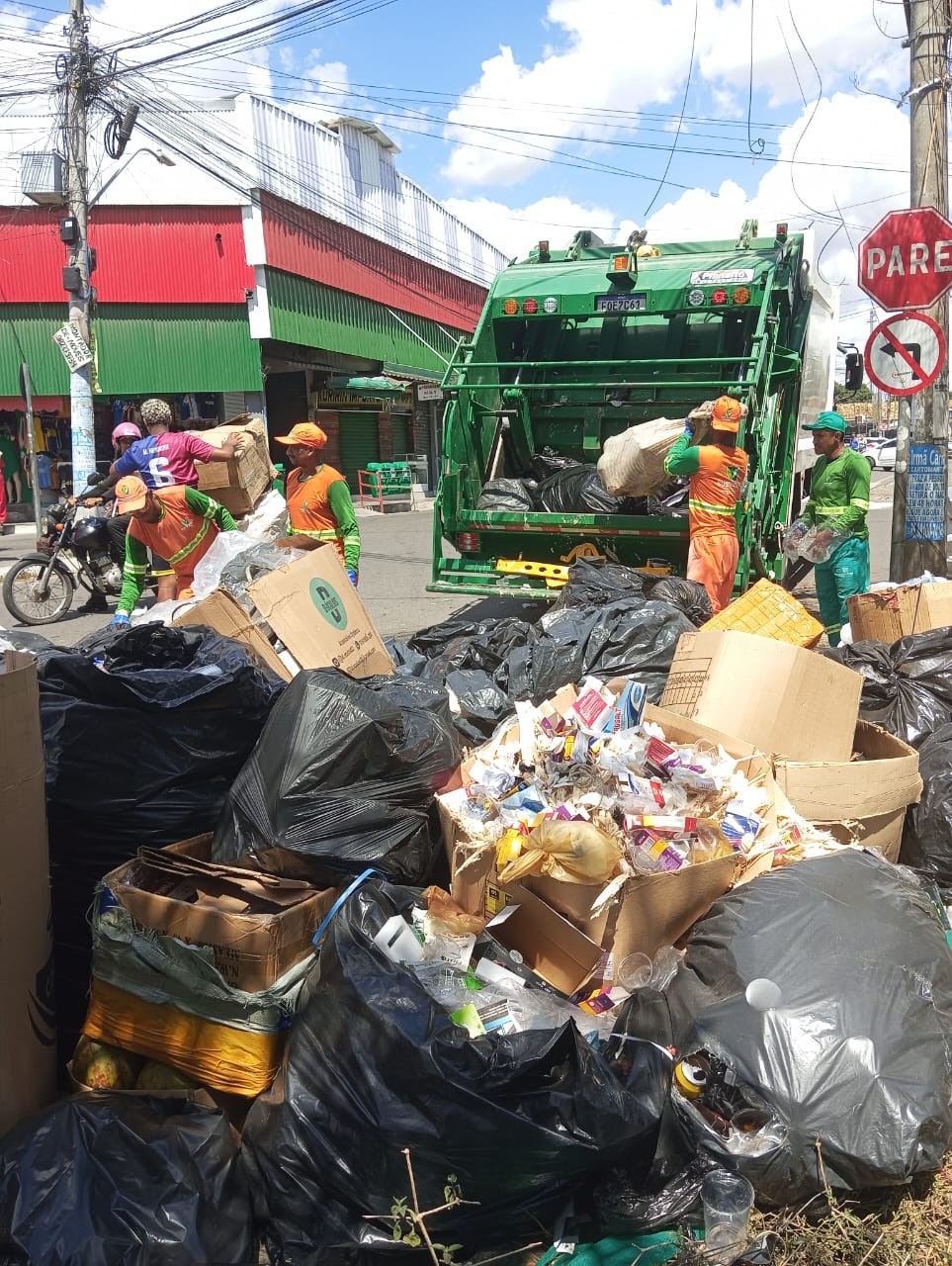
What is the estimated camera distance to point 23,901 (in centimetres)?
205

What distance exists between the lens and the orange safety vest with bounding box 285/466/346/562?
5031 mm

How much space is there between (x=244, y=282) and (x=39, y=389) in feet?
12.6

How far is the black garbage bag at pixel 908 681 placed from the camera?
11.8 feet

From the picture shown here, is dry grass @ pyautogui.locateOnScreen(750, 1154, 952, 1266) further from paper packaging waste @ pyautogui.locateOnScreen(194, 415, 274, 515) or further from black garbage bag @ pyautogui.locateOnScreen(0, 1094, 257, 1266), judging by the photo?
paper packaging waste @ pyautogui.locateOnScreen(194, 415, 274, 515)

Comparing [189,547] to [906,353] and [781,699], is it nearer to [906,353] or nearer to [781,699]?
[781,699]

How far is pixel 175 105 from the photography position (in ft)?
47.0

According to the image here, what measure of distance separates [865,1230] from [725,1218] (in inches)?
11.9

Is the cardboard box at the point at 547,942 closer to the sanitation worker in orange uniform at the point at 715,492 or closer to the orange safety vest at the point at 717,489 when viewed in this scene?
the sanitation worker in orange uniform at the point at 715,492

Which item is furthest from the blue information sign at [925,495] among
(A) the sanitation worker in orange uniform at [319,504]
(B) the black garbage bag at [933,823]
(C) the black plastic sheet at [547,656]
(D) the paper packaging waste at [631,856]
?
(D) the paper packaging waste at [631,856]

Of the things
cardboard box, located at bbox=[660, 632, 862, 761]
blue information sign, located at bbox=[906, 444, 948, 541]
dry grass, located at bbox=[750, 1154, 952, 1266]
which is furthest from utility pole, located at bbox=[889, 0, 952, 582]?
dry grass, located at bbox=[750, 1154, 952, 1266]

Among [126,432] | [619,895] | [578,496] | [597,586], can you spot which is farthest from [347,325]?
[619,895]

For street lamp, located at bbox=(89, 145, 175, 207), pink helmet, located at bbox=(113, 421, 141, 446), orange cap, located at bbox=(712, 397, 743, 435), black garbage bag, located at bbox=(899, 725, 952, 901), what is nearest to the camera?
black garbage bag, located at bbox=(899, 725, 952, 901)

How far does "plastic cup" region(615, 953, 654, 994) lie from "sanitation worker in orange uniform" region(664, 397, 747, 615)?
3008mm

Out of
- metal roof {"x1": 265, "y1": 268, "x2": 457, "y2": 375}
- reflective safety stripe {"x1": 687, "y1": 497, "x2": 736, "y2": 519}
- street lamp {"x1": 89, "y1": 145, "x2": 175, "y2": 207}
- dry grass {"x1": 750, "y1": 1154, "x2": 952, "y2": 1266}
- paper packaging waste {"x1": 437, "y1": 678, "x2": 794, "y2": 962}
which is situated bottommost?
dry grass {"x1": 750, "y1": 1154, "x2": 952, "y2": 1266}
